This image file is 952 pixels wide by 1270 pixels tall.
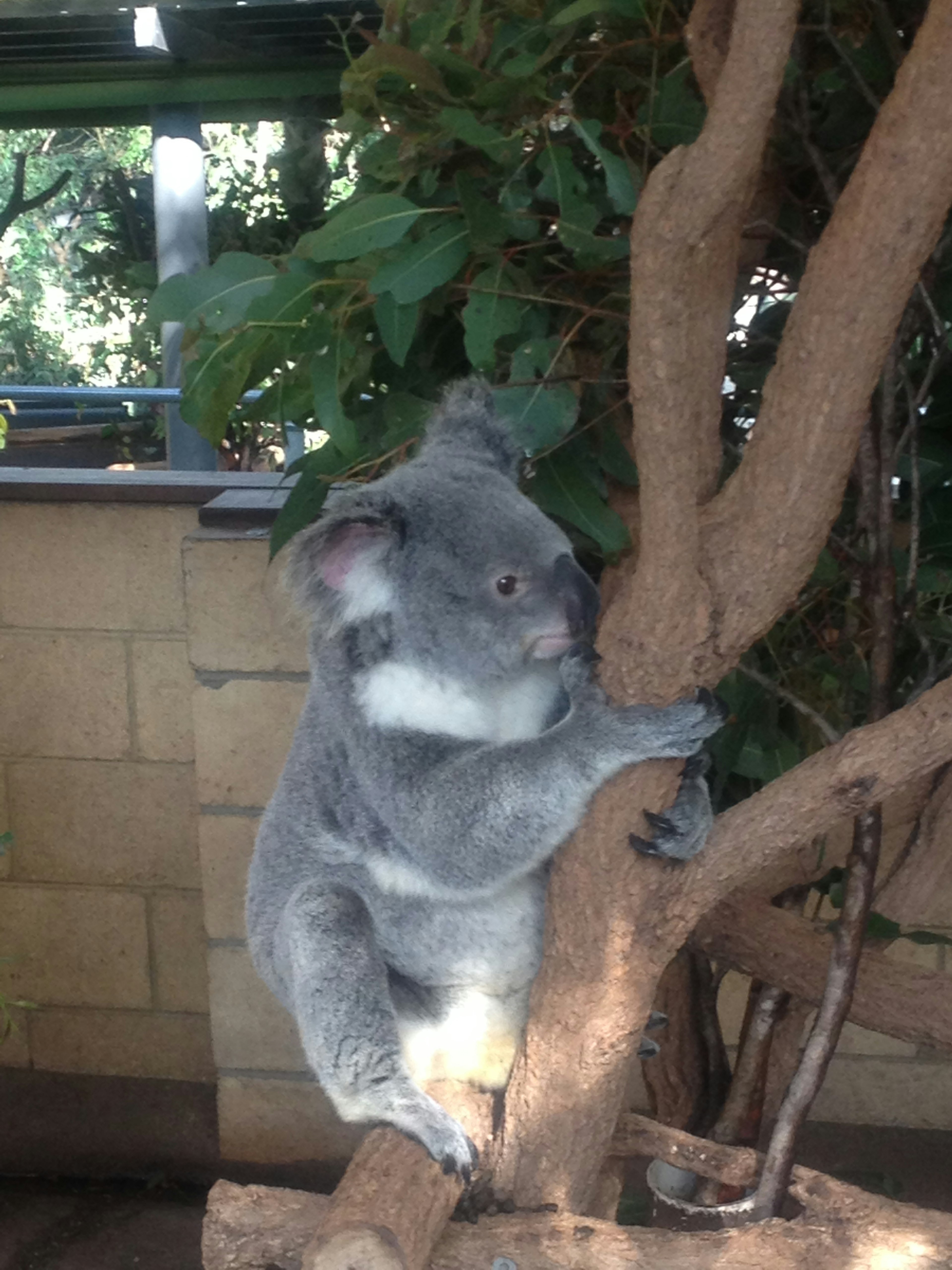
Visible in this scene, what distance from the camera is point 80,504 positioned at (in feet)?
8.64

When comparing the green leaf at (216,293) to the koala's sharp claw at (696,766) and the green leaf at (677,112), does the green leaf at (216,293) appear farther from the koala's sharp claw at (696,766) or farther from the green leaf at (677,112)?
the koala's sharp claw at (696,766)

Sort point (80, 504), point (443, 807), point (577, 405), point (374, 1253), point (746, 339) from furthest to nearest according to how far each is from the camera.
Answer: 1. point (80, 504)
2. point (746, 339)
3. point (443, 807)
4. point (577, 405)
5. point (374, 1253)

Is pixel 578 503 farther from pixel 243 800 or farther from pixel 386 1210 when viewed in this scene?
pixel 243 800

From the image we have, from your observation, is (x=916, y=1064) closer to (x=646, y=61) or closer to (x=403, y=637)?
(x=403, y=637)

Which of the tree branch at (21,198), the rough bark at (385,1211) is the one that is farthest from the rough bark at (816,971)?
the tree branch at (21,198)

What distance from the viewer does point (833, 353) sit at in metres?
0.92

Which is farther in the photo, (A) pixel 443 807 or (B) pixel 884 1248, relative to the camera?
(A) pixel 443 807

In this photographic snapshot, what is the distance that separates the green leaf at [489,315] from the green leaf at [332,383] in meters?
0.13

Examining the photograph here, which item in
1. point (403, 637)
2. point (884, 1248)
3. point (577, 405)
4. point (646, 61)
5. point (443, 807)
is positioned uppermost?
point (646, 61)

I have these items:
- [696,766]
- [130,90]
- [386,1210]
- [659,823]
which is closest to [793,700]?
[696,766]

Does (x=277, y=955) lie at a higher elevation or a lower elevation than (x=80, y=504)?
lower

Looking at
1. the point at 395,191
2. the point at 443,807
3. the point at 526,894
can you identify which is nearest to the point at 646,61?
the point at 395,191

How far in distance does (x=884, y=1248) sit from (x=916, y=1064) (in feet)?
5.65

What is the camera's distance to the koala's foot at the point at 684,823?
3.54 feet
